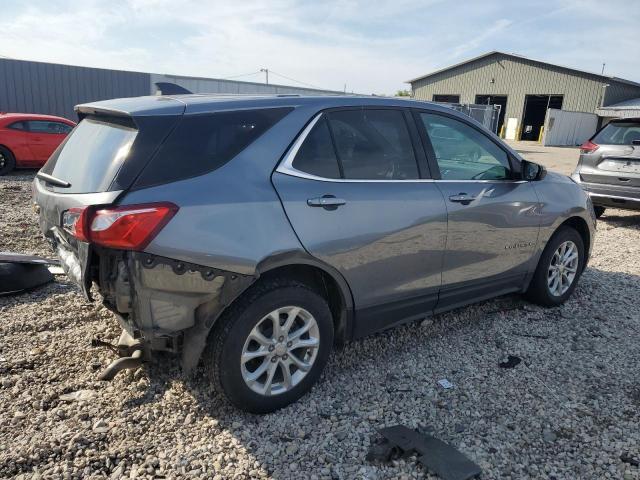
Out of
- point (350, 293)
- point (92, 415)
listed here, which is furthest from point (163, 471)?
point (350, 293)

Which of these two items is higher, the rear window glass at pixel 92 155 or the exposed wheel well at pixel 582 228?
the rear window glass at pixel 92 155

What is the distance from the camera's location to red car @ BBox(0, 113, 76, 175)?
36.9ft

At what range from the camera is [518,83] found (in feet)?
122

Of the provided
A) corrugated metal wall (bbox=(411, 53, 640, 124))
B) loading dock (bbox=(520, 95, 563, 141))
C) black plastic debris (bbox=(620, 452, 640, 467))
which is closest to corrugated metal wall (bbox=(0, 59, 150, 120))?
black plastic debris (bbox=(620, 452, 640, 467))

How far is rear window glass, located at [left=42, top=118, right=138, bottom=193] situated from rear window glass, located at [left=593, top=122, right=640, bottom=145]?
Answer: 749 centimetres

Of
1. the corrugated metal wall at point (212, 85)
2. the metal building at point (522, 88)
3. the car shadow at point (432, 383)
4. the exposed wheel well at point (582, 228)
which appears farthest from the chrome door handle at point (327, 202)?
the metal building at point (522, 88)

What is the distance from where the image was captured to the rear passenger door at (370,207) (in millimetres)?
2734

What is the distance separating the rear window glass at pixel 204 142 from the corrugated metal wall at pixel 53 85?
1890cm

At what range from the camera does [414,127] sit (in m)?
3.36

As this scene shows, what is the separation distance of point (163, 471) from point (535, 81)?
40171 mm

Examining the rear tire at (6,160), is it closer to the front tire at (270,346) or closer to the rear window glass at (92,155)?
the rear window glass at (92,155)

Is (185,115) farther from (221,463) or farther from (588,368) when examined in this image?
(588,368)

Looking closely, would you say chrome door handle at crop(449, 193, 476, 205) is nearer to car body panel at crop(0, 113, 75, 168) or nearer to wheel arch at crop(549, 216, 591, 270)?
wheel arch at crop(549, 216, 591, 270)

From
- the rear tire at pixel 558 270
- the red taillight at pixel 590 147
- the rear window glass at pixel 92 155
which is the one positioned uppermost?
the red taillight at pixel 590 147
